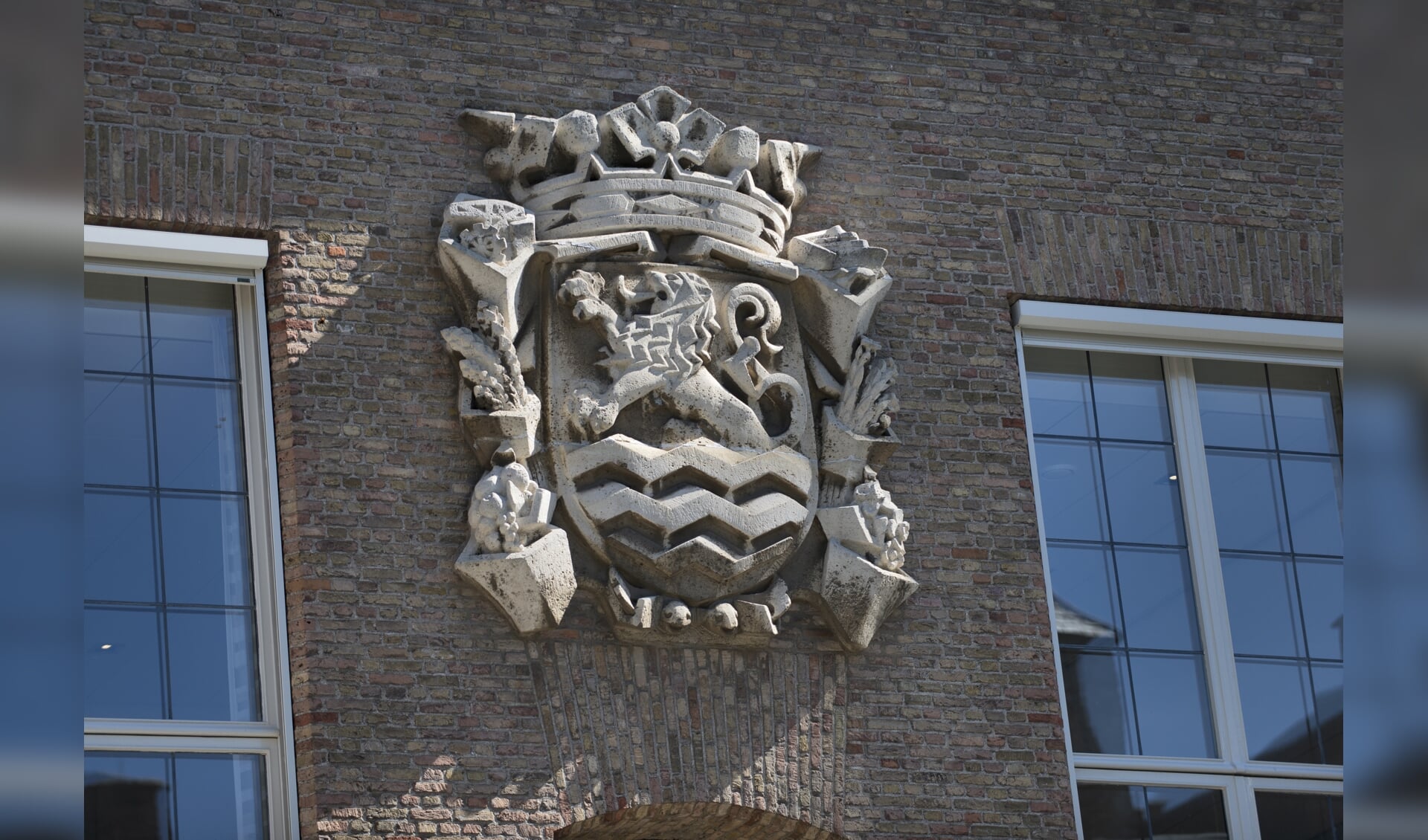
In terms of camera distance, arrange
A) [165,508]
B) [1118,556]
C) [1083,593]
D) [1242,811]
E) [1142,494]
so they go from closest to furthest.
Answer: [165,508]
[1242,811]
[1083,593]
[1118,556]
[1142,494]

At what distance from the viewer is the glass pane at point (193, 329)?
7.09 m

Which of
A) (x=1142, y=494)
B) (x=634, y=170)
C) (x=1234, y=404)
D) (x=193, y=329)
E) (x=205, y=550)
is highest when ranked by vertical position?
(x=634, y=170)

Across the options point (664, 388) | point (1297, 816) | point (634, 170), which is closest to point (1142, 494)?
point (1297, 816)

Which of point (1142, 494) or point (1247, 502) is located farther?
point (1247, 502)

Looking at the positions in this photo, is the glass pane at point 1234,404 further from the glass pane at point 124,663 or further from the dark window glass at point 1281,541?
the glass pane at point 124,663

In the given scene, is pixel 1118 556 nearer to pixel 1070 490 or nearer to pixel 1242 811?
pixel 1070 490

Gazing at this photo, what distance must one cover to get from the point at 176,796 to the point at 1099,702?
4.24m

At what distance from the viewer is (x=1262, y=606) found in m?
8.30

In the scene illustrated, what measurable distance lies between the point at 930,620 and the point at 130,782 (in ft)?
11.5

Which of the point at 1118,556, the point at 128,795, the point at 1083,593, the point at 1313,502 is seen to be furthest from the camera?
the point at 1313,502

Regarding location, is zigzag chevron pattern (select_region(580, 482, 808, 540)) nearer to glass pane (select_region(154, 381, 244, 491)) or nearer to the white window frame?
the white window frame

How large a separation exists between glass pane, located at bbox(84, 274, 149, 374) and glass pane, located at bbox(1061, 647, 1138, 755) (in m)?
4.51
